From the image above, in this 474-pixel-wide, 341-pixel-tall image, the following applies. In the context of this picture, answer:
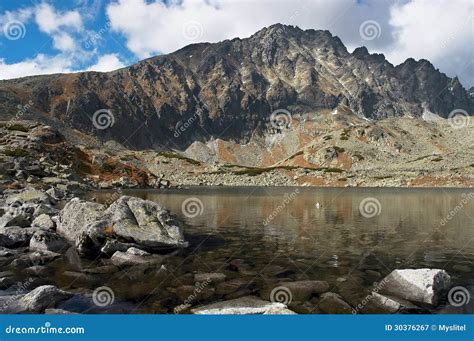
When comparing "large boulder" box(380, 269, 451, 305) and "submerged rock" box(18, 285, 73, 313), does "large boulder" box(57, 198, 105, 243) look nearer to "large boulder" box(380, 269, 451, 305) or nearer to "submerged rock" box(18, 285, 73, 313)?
"submerged rock" box(18, 285, 73, 313)

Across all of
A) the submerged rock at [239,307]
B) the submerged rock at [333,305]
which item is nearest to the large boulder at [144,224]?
the submerged rock at [239,307]

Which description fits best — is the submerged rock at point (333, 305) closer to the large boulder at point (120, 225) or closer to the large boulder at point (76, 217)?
the large boulder at point (120, 225)

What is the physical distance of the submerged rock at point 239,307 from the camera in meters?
17.0

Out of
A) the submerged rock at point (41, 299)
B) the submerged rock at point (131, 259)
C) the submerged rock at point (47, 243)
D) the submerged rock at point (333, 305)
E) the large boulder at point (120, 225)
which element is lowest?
the submerged rock at point (333, 305)

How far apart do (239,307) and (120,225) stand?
53.2ft

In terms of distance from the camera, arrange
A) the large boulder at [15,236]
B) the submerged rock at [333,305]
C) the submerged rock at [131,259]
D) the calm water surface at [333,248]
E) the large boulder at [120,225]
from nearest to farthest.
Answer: the submerged rock at [333,305]
the calm water surface at [333,248]
the submerged rock at [131,259]
the large boulder at [120,225]
the large boulder at [15,236]

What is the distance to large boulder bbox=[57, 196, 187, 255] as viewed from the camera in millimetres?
29938

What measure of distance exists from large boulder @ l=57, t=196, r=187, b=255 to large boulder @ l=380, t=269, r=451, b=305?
17.1 metres

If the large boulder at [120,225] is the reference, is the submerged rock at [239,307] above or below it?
below

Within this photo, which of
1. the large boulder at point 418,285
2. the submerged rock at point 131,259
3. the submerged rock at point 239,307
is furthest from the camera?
the submerged rock at point 131,259

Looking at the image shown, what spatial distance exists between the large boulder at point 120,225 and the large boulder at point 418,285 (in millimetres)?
17066

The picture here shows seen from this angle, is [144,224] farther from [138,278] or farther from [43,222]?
[43,222]

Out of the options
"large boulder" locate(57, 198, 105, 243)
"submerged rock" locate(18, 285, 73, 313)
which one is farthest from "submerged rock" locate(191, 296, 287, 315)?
"large boulder" locate(57, 198, 105, 243)

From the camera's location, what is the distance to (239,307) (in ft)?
57.9
